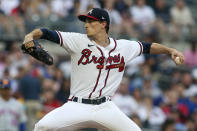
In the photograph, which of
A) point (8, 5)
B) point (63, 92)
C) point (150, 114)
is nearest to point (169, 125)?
point (150, 114)

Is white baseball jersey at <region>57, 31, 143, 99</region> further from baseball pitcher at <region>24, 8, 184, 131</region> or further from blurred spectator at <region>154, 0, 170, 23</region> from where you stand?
blurred spectator at <region>154, 0, 170, 23</region>

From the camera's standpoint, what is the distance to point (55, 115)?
6.84 metres

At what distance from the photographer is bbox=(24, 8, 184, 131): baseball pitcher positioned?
22.6 feet

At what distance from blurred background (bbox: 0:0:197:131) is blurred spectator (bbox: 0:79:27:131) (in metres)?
0.37

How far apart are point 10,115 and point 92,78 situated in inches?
139

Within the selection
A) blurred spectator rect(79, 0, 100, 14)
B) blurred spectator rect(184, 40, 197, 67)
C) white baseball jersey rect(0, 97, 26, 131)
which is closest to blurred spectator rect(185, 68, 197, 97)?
blurred spectator rect(184, 40, 197, 67)

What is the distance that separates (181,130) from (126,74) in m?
2.59

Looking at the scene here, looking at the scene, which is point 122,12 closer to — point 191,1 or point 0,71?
point 191,1

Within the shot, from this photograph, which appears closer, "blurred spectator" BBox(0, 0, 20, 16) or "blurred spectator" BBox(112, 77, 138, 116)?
"blurred spectator" BBox(112, 77, 138, 116)

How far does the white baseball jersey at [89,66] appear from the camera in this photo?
704 cm

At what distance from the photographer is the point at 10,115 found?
33.6ft

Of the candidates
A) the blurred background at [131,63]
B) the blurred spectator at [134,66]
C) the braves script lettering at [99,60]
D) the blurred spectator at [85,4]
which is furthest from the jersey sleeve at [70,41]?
the blurred spectator at [85,4]

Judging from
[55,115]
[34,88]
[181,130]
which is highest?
[55,115]

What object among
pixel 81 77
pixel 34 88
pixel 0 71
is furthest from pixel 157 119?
pixel 81 77
